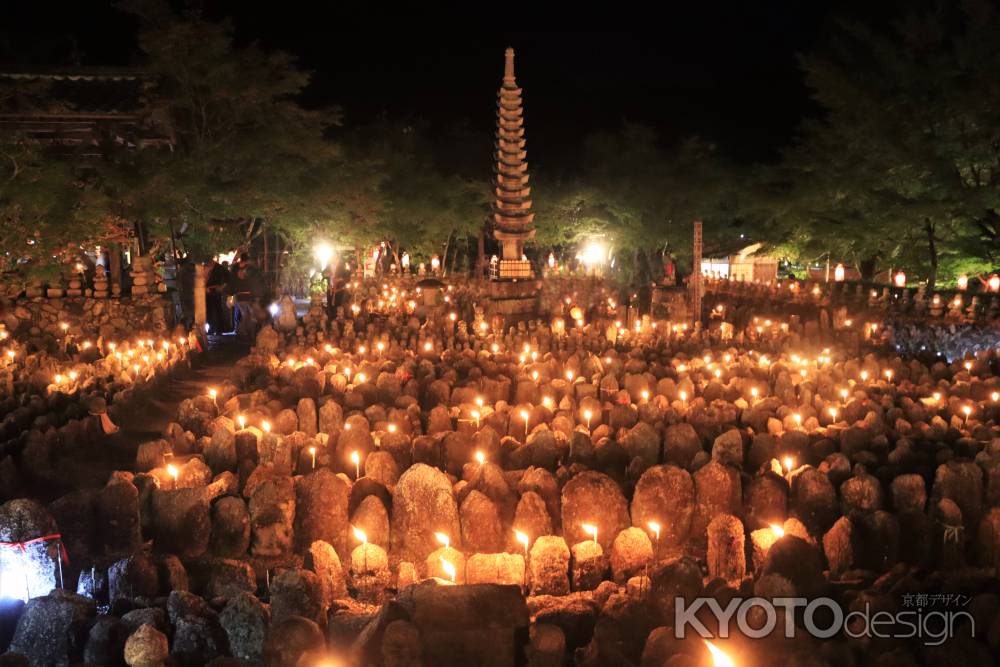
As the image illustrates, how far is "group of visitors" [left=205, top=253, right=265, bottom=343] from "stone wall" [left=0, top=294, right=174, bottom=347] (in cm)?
122

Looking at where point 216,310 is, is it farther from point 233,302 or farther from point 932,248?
point 932,248

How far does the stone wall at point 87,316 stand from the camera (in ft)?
41.2

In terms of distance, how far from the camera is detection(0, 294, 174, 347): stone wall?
41.2 feet

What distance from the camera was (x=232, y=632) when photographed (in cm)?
373

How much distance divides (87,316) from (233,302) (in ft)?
8.73

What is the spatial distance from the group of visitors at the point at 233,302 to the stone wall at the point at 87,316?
1.22 meters

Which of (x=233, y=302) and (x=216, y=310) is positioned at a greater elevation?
(x=233, y=302)

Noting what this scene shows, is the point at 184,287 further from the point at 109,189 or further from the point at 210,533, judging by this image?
the point at 210,533

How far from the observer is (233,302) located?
15508 millimetres

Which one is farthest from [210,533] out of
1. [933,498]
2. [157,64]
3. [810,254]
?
[810,254]

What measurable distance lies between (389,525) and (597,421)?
8.63 feet

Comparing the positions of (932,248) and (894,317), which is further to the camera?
(932,248)

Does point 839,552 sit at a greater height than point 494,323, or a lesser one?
lesser

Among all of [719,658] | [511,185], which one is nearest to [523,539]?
[719,658]
